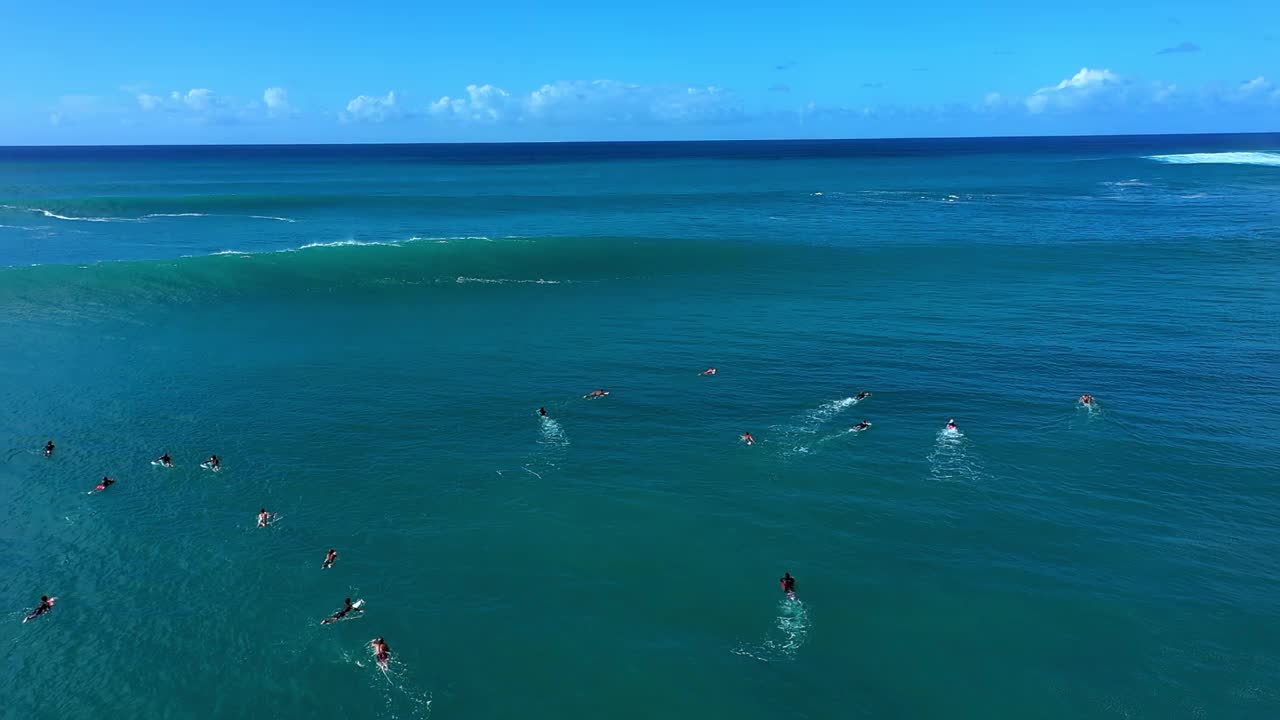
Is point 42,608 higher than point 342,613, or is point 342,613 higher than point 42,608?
point 42,608

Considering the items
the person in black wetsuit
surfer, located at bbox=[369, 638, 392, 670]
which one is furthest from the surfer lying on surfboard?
the person in black wetsuit

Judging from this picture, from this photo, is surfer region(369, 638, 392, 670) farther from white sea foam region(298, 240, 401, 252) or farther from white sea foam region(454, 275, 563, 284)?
white sea foam region(298, 240, 401, 252)

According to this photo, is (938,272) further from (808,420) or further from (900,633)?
(900,633)

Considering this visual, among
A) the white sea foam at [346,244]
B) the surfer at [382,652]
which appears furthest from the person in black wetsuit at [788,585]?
the white sea foam at [346,244]

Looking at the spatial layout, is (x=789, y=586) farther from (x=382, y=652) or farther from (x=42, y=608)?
(x=42, y=608)

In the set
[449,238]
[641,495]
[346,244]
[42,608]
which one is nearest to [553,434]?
[641,495]

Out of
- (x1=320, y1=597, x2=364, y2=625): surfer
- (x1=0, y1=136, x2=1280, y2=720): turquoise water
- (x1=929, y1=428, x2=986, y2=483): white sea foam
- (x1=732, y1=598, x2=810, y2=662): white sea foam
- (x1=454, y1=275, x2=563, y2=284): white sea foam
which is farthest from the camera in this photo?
(x1=454, y1=275, x2=563, y2=284): white sea foam
